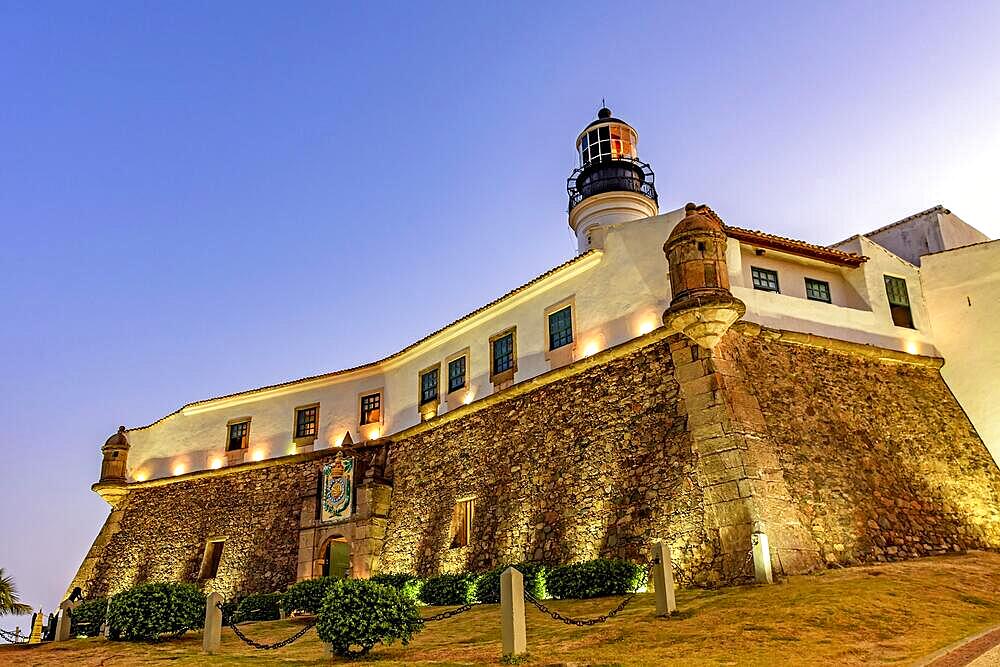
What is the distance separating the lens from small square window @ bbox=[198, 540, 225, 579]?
30562mm

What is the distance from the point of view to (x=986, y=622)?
41.2 ft

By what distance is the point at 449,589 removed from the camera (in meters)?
22.1

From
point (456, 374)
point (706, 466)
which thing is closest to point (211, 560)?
point (456, 374)

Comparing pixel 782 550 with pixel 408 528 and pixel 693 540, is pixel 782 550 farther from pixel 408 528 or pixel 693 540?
pixel 408 528

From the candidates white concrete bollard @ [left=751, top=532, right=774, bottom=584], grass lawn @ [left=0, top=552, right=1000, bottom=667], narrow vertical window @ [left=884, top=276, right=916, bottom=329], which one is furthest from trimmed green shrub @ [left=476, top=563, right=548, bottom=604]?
narrow vertical window @ [left=884, top=276, right=916, bottom=329]

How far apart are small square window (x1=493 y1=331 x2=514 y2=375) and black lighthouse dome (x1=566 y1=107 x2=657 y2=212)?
11163 mm

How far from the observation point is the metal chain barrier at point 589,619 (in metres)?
13.3

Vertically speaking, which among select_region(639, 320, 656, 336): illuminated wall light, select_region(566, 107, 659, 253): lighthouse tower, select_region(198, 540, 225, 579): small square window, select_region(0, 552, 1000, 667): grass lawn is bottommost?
select_region(0, 552, 1000, 667): grass lawn

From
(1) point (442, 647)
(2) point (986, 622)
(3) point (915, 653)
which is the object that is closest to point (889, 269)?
(2) point (986, 622)

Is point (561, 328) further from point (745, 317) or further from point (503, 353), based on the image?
point (745, 317)

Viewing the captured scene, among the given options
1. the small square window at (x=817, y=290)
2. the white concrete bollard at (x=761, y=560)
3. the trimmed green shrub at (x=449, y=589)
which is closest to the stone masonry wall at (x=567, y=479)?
the trimmed green shrub at (x=449, y=589)

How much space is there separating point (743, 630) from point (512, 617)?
3.49 metres

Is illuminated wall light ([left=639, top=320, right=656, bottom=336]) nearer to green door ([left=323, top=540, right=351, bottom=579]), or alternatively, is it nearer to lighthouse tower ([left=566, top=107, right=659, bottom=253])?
lighthouse tower ([left=566, top=107, right=659, bottom=253])

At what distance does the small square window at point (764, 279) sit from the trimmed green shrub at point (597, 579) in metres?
8.20
